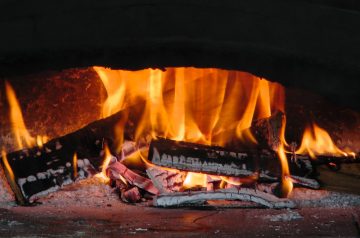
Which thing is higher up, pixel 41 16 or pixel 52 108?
pixel 41 16

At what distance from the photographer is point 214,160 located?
2.07 metres

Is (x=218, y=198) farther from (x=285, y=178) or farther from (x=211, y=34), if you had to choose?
(x=211, y=34)

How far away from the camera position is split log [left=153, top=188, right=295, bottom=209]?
6.58 feet

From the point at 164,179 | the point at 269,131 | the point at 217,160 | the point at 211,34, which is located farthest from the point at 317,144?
the point at 211,34

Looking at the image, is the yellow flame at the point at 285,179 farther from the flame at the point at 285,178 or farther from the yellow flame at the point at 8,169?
the yellow flame at the point at 8,169

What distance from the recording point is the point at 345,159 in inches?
83.9

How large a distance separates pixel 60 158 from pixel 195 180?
42 cm

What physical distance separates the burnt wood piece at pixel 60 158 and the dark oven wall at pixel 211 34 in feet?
1.29

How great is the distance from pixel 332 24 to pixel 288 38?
0.41 feet

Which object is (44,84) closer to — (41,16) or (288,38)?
(41,16)

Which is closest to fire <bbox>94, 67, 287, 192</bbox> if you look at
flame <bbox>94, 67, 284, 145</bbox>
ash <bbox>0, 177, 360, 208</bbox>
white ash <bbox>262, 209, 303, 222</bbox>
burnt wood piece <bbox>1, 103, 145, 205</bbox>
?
flame <bbox>94, 67, 284, 145</bbox>

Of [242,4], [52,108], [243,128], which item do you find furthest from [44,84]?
[242,4]

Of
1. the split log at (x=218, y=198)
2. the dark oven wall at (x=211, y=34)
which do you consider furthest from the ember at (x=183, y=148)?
the dark oven wall at (x=211, y=34)

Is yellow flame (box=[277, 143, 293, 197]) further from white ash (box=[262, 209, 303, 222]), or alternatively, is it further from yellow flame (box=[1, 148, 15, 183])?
yellow flame (box=[1, 148, 15, 183])
